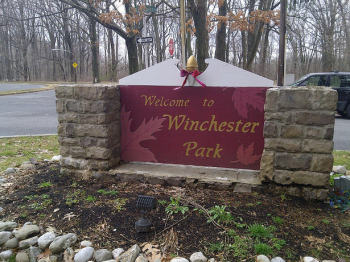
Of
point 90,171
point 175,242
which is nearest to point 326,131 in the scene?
point 175,242

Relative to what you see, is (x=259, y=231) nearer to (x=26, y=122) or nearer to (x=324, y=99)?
(x=324, y=99)

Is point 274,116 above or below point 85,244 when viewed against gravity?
above

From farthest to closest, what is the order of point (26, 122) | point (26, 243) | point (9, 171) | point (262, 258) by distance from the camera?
point (26, 122) → point (9, 171) → point (26, 243) → point (262, 258)

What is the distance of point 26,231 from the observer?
294 cm

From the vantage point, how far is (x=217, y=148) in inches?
156

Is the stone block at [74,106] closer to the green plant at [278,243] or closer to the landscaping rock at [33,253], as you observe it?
the landscaping rock at [33,253]

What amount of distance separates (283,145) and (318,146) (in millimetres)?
369

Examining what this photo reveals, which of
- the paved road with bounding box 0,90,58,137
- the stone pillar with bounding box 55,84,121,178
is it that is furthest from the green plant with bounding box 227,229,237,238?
the paved road with bounding box 0,90,58,137

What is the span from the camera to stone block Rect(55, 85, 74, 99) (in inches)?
161

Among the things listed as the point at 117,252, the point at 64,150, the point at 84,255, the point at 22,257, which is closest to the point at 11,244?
the point at 22,257

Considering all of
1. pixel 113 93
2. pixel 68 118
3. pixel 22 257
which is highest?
pixel 113 93

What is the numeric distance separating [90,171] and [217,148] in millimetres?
1828

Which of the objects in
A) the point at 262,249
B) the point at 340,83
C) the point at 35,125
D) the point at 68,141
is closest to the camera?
the point at 262,249

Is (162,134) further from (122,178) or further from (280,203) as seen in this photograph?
(280,203)
